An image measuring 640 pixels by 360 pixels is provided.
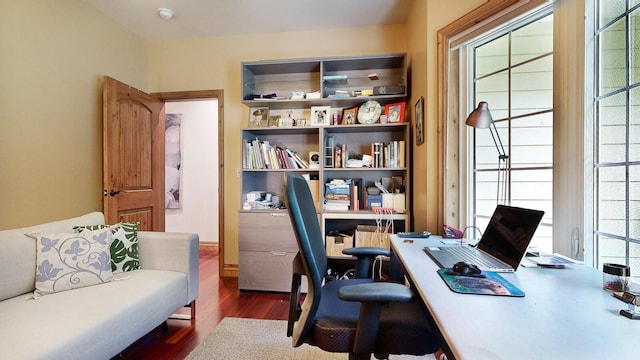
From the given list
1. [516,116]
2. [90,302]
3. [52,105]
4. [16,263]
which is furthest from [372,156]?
[52,105]

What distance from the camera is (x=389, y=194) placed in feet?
8.18

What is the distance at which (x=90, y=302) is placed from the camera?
1.39 m

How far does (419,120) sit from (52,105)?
112 inches

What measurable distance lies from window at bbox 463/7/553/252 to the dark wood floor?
170 centimetres

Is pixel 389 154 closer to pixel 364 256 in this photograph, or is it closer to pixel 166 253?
pixel 364 256

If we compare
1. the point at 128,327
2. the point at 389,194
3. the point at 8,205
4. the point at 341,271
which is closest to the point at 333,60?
the point at 389,194

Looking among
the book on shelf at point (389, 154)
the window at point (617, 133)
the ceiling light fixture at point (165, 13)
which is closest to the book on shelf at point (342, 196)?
the book on shelf at point (389, 154)

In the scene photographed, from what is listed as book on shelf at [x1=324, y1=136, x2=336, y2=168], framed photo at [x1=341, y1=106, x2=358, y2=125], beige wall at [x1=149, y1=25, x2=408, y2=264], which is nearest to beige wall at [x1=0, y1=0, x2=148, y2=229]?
beige wall at [x1=149, y1=25, x2=408, y2=264]

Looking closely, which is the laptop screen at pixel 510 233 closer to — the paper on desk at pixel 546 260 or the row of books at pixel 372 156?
the paper on desk at pixel 546 260

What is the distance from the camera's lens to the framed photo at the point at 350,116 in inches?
102

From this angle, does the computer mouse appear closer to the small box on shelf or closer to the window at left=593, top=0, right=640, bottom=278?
the window at left=593, top=0, right=640, bottom=278

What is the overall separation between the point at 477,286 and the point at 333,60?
2.21m

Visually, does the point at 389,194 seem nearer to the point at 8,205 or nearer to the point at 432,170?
the point at 432,170

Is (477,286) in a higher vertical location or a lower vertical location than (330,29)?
lower
